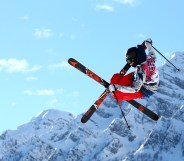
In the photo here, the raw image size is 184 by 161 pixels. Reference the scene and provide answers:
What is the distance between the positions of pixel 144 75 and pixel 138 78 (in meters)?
0.18

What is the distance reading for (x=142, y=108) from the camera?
17016 millimetres

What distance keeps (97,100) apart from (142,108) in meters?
1.57

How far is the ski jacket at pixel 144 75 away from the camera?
14742 mm

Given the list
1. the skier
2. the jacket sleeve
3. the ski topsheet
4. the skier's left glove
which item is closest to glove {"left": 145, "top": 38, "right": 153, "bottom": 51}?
the skier

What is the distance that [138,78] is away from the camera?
586 inches

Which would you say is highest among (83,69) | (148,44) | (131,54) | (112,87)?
(83,69)

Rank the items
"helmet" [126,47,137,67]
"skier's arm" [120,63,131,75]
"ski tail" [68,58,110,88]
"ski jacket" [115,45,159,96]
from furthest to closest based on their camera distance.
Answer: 1. "skier's arm" [120,63,131,75]
2. "ski tail" [68,58,110,88]
3. "ski jacket" [115,45,159,96]
4. "helmet" [126,47,137,67]

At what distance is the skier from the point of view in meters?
14.6

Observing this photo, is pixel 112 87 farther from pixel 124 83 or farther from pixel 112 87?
pixel 124 83

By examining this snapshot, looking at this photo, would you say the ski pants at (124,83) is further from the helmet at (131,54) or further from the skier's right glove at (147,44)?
the skier's right glove at (147,44)

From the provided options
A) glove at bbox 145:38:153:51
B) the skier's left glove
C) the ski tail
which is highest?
the ski tail

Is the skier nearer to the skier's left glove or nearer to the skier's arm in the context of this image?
the skier's left glove

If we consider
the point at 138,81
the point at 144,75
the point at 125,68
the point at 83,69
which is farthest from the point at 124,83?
the point at 83,69

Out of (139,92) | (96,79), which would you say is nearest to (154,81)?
(139,92)
